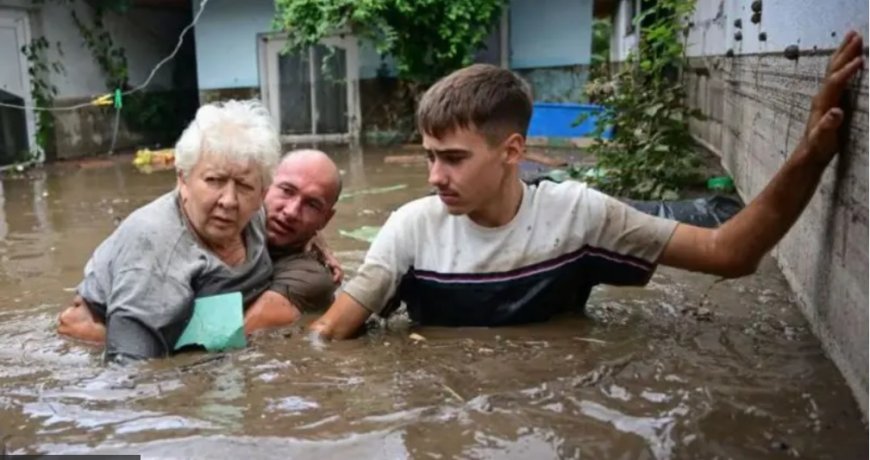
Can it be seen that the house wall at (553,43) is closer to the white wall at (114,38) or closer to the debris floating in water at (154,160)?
the debris floating in water at (154,160)

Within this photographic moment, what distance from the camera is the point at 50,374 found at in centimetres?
302

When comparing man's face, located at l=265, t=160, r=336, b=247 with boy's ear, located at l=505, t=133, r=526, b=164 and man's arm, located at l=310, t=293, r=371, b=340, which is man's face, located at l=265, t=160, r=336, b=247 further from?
boy's ear, located at l=505, t=133, r=526, b=164

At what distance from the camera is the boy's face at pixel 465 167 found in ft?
9.32

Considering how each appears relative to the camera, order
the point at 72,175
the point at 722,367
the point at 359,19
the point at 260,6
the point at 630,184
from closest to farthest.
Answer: the point at 722,367 → the point at 630,184 → the point at 72,175 → the point at 359,19 → the point at 260,6

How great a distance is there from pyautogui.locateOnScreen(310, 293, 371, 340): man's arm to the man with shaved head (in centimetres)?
36

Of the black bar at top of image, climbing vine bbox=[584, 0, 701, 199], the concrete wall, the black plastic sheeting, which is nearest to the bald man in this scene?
the black bar at top of image

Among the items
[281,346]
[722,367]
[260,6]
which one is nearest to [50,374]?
[281,346]

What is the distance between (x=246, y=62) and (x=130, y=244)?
1413 centimetres

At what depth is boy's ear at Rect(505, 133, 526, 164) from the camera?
9.55 ft

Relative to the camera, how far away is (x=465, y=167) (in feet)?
9.40

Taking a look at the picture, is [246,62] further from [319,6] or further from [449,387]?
[449,387]

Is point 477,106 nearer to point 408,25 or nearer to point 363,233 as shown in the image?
point 363,233

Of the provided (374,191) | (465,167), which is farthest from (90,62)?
(465,167)

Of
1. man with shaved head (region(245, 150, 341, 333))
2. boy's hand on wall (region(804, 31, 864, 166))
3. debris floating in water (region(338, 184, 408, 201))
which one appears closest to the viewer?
boy's hand on wall (region(804, 31, 864, 166))
